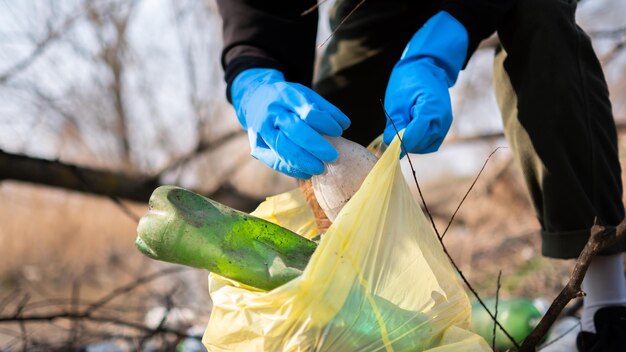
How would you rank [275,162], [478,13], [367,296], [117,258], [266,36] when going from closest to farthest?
1. [367,296]
2. [275,162]
3. [478,13]
4. [266,36]
5. [117,258]

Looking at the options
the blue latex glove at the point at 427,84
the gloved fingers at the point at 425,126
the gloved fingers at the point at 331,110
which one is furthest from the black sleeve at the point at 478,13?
the gloved fingers at the point at 331,110

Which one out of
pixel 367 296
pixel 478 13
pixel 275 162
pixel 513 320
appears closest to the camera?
pixel 367 296

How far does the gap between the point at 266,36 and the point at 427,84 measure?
1.53 ft

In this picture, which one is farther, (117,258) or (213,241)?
(117,258)

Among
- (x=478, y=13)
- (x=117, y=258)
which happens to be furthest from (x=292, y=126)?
(x=117, y=258)

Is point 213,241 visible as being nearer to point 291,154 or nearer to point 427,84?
point 291,154

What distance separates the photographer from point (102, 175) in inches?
100

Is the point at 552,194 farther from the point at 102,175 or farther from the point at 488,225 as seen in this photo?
the point at 488,225

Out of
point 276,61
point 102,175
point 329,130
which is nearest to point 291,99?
point 329,130

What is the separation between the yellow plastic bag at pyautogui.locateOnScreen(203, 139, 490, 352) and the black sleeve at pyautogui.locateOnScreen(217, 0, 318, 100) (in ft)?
2.01

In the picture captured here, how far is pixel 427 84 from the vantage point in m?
1.27

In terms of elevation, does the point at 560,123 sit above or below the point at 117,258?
above

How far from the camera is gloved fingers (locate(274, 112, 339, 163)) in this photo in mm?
1136

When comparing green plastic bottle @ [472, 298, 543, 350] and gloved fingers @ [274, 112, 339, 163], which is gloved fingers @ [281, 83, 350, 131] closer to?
gloved fingers @ [274, 112, 339, 163]
